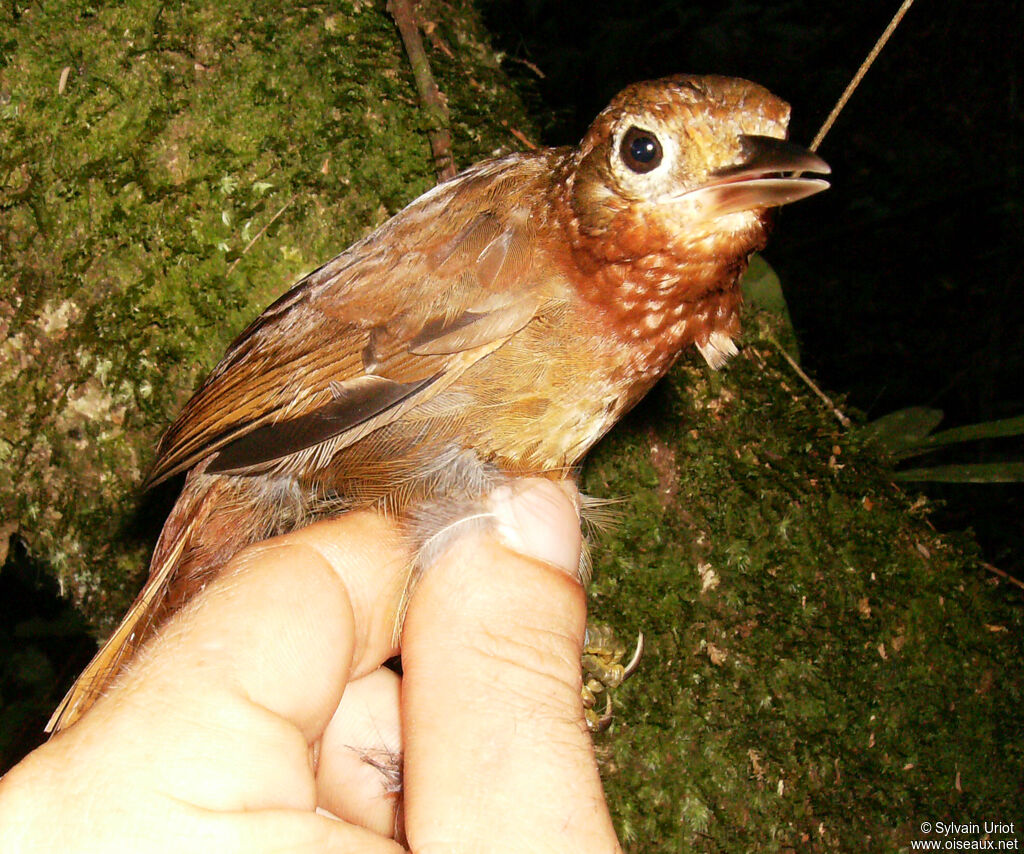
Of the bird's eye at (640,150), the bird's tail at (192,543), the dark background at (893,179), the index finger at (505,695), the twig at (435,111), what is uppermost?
the twig at (435,111)

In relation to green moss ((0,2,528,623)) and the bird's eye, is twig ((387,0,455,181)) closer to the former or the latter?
green moss ((0,2,528,623))

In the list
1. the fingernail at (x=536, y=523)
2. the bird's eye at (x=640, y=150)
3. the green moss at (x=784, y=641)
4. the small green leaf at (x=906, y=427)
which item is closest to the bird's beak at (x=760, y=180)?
the bird's eye at (x=640, y=150)

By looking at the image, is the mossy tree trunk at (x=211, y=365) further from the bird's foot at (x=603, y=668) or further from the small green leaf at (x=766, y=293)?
the small green leaf at (x=766, y=293)

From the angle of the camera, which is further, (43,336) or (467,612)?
(43,336)

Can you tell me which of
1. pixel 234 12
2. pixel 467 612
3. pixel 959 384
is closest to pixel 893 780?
pixel 467 612

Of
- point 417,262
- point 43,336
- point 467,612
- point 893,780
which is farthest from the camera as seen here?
point 43,336

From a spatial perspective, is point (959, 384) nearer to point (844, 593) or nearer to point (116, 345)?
point (844, 593)

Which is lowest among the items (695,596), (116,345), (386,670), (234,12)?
(695,596)
